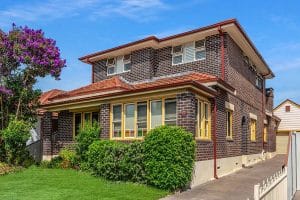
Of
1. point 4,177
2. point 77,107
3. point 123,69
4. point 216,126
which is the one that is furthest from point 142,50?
point 4,177

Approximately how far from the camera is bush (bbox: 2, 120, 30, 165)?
18.4m

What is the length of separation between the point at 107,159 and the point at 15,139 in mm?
5847

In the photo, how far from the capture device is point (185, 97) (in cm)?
1430

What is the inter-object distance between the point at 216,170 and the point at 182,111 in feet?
13.2

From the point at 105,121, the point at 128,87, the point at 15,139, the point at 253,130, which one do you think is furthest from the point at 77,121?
the point at 253,130

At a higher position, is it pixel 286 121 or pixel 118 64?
pixel 118 64

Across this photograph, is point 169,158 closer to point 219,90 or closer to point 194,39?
point 219,90

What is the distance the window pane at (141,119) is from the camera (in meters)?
15.8

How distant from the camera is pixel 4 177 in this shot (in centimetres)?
1588

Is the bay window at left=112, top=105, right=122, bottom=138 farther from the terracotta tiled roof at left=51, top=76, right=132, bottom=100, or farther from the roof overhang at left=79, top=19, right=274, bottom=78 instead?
the roof overhang at left=79, top=19, right=274, bottom=78

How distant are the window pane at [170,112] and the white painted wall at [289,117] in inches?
989

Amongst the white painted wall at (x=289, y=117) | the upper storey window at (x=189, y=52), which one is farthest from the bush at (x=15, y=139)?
the white painted wall at (x=289, y=117)

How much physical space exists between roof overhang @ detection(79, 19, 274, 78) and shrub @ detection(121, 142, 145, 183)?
741 centimetres

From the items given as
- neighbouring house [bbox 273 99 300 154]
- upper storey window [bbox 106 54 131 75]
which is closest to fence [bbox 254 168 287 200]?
upper storey window [bbox 106 54 131 75]
